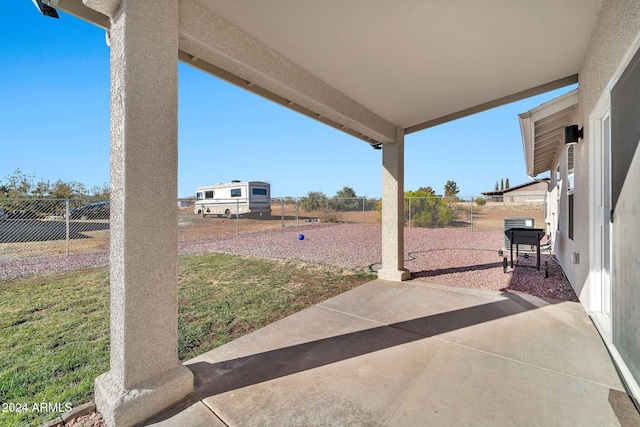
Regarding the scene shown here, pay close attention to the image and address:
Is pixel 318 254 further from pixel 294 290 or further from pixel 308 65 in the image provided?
pixel 308 65

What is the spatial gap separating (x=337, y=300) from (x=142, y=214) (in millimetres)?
2972

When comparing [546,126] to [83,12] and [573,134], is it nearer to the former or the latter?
[573,134]

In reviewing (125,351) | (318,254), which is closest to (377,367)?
(125,351)

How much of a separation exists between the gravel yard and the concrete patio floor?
1.53m

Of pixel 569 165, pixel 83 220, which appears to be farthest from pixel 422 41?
pixel 83 220

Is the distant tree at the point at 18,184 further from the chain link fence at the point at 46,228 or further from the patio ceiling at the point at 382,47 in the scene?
the patio ceiling at the point at 382,47

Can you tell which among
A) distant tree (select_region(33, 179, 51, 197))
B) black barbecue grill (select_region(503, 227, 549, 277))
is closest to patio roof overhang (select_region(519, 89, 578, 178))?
black barbecue grill (select_region(503, 227, 549, 277))

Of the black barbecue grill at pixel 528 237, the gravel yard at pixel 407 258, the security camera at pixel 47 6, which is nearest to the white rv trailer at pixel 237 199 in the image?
the gravel yard at pixel 407 258

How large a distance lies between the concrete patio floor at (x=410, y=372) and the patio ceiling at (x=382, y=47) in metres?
2.73

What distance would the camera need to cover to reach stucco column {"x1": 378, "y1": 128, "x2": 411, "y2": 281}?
5.13 metres

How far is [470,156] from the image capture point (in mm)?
17312

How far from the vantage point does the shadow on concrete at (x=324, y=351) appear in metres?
2.26

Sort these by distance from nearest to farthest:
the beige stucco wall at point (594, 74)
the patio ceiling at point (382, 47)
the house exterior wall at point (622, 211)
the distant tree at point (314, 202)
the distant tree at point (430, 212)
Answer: the house exterior wall at point (622, 211) → the beige stucco wall at point (594, 74) → the patio ceiling at point (382, 47) → the distant tree at point (430, 212) → the distant tree at point (314, 202)

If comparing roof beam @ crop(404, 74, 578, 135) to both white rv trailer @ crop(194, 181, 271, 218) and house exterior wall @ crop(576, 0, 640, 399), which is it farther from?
white rv trailer @ crop(194, 181, 271, 218)
